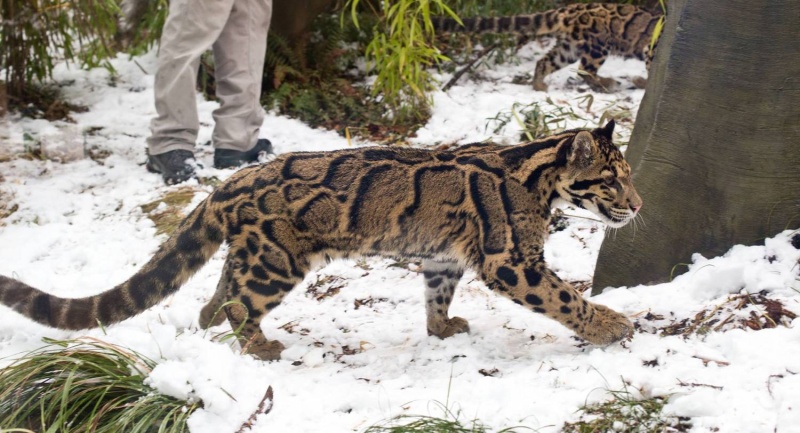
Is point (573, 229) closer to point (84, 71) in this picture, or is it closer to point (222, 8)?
point (222, 8)

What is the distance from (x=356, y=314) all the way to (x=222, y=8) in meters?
2.73

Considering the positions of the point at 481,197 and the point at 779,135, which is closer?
the point at 779,135

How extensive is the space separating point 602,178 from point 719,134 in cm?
58

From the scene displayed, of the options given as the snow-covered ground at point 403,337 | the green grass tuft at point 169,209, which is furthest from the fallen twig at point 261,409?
the green grass tuft at point 169,209

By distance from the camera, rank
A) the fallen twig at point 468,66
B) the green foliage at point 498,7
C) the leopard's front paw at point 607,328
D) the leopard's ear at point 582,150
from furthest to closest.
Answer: the green foliage at point 498,7 → the fallen twig at point 468,66 → the leopard's ear at point 582,150 → the leopard's front paw at point 607,328

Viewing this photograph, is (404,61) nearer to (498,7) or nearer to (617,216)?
(498,7)

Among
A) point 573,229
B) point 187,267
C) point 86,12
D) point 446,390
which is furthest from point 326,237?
point 86,12

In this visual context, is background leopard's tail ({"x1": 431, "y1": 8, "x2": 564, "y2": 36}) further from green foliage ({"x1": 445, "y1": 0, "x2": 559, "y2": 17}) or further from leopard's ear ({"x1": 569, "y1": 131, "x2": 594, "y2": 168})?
leopard's ear ({"x1": 569, "y1": 131, "x2": 594, "y2": 168})

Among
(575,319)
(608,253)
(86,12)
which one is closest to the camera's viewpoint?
(575,319)

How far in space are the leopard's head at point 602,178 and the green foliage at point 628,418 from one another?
1103 millimetres

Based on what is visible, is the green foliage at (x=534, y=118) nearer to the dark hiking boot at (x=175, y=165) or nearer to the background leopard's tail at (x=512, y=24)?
the background leopard's tail at (x=512, y=24)

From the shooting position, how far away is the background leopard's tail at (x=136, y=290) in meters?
4.14

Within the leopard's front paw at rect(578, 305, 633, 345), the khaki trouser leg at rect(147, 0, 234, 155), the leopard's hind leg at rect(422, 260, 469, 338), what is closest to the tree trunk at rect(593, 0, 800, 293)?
the leopard's front paw at rect(578, 305, 633, 345)

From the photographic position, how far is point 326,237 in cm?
432
